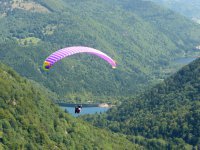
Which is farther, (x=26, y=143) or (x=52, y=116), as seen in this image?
(x=52, y=116)

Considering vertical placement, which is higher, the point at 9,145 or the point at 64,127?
the point at 64,127

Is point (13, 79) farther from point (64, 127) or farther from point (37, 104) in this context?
point (64, 127)

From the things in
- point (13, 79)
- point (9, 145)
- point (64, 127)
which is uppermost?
point (13, 79)

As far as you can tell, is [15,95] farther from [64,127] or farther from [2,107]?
[64,127]

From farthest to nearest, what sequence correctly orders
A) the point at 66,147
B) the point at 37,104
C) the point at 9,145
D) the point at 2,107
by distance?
the point at 37,104
the point at 66,147
the point at 2,107
the point at 9,145

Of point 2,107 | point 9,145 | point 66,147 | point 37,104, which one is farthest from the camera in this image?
point 37,104

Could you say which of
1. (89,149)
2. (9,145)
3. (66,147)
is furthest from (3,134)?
(89,149)
